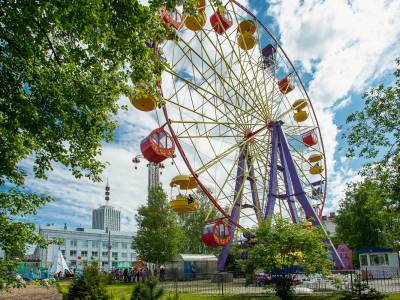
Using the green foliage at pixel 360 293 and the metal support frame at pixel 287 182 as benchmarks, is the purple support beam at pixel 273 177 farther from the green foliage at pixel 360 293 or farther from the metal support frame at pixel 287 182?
the green foliage at pixel 360 293

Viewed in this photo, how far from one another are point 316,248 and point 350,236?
2628 cm

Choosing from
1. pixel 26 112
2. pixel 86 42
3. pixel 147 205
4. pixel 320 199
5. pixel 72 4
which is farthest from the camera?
pixel 147 205

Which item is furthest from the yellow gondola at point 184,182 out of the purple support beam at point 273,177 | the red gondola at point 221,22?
the red gondola at point 221,22

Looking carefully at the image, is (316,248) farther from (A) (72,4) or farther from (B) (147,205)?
(B) (147,205)

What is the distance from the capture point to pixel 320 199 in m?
33.0

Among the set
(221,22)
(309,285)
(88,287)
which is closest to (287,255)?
(309,285)

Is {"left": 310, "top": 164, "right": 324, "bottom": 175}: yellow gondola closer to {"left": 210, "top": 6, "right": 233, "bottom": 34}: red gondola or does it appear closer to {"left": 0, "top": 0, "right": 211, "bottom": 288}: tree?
{"left": 210, "top": 6, "right": 233, "bottom": 34}: red gondola

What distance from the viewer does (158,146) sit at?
71.8ft

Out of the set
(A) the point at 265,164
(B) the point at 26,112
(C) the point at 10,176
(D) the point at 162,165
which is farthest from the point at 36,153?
(A) the point at 265,164

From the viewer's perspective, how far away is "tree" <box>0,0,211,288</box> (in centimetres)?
713

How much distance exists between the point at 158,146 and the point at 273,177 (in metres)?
9.22

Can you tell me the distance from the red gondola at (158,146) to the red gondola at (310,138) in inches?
582

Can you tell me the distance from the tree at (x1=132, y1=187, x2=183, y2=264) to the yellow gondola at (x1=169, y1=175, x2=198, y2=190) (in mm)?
13159

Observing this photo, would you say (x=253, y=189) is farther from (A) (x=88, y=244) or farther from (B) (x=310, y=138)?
(A) (x=88, y=244)
